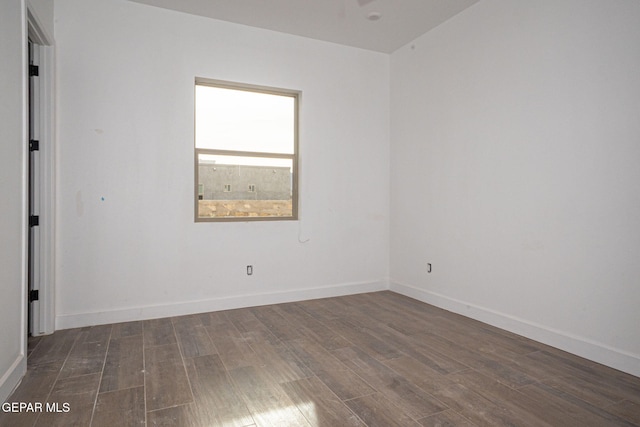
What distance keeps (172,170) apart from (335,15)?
7.36ft

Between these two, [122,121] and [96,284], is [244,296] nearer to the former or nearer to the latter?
[96,284]

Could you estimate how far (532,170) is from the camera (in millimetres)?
3188

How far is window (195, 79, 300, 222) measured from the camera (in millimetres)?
4039

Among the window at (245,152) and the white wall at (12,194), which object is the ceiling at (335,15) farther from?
the white wall at (12,194)

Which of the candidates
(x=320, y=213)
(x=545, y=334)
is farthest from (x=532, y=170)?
(x=320, y=213)

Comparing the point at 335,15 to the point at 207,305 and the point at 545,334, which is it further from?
the point at 545,334

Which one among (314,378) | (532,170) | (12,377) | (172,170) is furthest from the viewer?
(172,170)

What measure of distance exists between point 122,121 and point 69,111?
1.38 ft

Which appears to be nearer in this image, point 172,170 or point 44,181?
point 44,181

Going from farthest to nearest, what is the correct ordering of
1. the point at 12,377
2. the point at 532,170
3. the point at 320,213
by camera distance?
the point at 320,213 → the point at 532,170 → the point at 12,377

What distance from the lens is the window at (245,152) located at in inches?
159

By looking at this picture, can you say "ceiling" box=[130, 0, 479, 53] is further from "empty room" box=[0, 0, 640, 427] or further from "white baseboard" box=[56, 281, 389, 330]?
"white baseboard" box=[56, 281, 389, 330]

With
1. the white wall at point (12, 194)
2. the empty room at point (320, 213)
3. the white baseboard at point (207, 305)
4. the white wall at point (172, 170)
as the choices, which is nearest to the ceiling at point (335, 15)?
the empty room at point (320, 213)

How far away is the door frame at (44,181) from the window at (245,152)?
4.04ft
